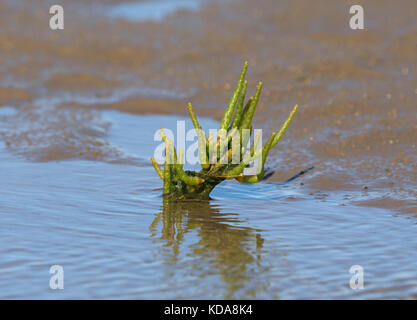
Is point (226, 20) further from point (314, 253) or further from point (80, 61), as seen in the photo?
point (314, 253)

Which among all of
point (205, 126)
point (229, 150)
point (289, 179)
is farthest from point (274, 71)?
point (229, 150)

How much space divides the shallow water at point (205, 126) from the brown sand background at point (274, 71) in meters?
0.03

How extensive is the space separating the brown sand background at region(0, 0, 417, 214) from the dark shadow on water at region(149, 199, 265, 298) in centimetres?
133

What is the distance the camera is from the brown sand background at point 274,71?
707 cm

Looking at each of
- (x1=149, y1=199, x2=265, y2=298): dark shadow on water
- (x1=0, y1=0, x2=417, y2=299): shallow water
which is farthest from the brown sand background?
(x1=149, y1=199, x2=265, y2=298): dark shadow on water

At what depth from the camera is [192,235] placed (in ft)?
16.3

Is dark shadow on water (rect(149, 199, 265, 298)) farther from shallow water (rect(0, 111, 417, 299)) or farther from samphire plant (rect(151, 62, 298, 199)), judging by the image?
samphire plant (rect(151, 62, 298, 199))

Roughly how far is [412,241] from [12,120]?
565 cm

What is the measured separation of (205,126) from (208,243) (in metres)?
4.03

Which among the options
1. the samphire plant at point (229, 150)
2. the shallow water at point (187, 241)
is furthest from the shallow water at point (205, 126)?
the samphire plant at point (229, 150)

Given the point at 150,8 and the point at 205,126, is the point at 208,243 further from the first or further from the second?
the point at 150,8

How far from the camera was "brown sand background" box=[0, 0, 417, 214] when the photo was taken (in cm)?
707

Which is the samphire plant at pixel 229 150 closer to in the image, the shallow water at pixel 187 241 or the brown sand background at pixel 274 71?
the shallow water at pixel 187 241

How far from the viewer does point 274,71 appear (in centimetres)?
987
